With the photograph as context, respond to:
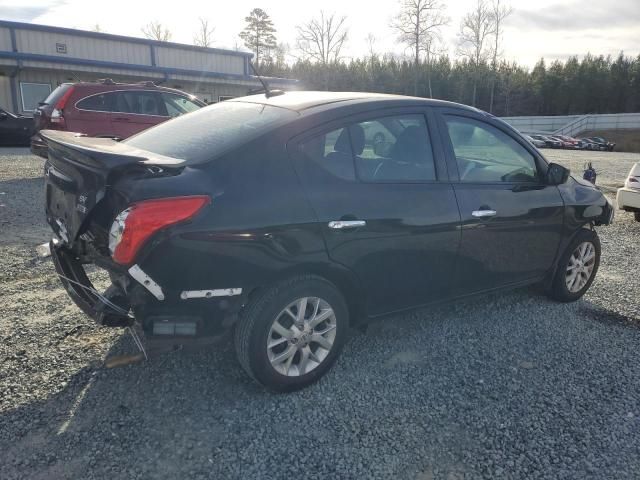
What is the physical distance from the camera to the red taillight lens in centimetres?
247

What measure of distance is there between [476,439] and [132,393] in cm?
193

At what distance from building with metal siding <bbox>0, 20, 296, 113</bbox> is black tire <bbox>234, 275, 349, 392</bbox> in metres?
23.8

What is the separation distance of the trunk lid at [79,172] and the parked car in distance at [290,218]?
12 millimetres

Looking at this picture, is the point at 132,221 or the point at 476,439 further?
the point at 476,439

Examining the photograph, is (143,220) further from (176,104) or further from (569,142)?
(569,142)

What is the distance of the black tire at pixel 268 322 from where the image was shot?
9.11 ft

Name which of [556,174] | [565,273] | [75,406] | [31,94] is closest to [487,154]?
[556,174]

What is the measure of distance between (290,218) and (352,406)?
1138 millimetres

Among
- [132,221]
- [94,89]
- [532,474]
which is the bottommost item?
[532,474]

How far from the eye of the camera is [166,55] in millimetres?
26672

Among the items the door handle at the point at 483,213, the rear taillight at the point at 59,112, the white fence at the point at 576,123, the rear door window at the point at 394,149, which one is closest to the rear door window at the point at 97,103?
the rear taillight at the point at 59,112

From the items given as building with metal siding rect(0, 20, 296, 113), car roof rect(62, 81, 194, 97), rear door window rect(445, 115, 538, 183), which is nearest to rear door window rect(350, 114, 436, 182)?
rear door window rect(445, 115, 538, 183)

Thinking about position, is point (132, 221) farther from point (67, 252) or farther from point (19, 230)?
point (19, 230)

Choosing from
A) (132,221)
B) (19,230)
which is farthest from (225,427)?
(19,230)
